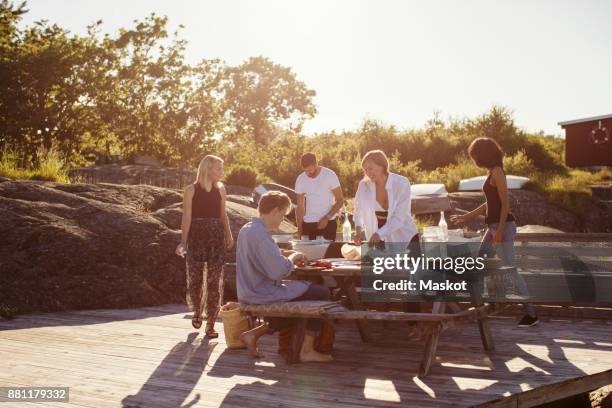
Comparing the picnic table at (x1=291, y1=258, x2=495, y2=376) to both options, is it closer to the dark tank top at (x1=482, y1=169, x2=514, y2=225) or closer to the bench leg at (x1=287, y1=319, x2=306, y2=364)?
the bench leg at (x1=287, y1=319, x2=306, y2=364)

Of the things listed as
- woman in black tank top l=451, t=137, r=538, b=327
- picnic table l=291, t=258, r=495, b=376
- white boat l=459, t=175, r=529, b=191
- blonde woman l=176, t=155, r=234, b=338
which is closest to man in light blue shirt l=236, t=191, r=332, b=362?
picnic table l=291, t=258, r=495, b=376

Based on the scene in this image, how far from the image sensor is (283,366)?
5.44 m

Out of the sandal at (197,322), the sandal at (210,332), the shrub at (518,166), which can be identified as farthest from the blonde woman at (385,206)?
the shrub at (518,166)

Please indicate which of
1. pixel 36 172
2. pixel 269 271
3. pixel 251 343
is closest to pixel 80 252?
pixel 36 172

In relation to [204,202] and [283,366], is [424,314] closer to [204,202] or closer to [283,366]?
[283,366]

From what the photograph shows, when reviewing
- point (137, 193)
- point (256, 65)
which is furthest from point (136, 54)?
point (256, 65)

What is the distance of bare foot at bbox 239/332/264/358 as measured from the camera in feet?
18.9

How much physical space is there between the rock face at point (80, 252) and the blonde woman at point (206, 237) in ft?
7.49

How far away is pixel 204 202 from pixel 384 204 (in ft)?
5.53

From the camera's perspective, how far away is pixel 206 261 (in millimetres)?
6785

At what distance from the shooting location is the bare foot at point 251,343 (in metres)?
5.76

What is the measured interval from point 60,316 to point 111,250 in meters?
1.36

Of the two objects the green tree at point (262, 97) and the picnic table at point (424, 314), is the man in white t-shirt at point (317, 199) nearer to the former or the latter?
the picnic table at point (424, 314)

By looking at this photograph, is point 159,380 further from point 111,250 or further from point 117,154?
point 117,154
